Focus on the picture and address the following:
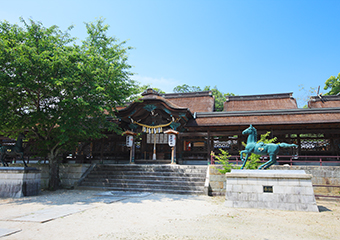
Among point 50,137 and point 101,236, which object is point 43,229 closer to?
point 101,236

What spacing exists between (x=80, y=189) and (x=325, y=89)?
1366 inches

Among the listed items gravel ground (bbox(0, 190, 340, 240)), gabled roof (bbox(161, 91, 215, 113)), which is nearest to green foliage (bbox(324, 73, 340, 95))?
gabled roof (bbox(161, 91, 215, 113))

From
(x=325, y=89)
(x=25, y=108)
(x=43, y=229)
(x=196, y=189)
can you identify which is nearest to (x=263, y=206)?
(x=196, y=189)

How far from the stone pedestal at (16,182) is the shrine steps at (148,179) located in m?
2.77

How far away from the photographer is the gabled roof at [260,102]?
21.4 m

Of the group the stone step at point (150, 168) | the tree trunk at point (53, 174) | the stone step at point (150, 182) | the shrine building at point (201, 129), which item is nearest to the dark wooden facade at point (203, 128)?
the shrine building at point (201, 129)

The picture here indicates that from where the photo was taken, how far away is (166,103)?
51.9 feet

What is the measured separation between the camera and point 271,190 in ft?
27.3

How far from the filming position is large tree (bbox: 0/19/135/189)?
10.4 m

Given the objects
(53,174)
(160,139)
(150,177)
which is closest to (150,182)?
(150,177)

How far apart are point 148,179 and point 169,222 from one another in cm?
677

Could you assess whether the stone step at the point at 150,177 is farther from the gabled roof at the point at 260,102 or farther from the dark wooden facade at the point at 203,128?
the gabled roof at the point at 260,102

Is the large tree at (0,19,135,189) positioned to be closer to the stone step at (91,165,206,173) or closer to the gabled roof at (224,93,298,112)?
the stone step at (91,165,206,173)

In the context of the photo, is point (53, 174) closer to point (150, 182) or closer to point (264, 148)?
point (150, 182)
